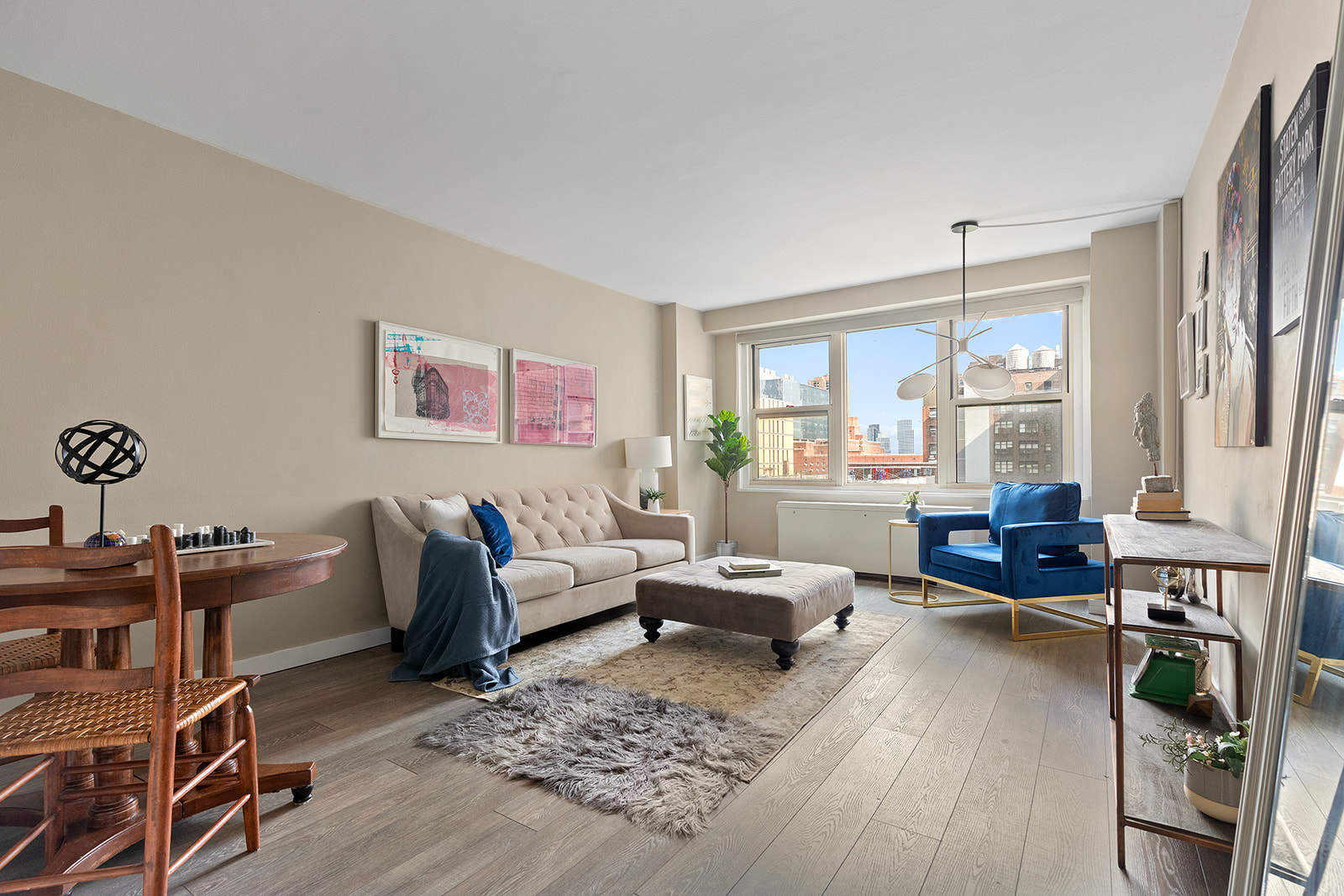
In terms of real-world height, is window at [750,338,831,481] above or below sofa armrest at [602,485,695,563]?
above

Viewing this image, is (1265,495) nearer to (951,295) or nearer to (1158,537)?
(1158,537)

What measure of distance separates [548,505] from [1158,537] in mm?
3523

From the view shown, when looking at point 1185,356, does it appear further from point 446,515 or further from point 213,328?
point 213,328

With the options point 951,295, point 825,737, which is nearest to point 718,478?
point 951,295

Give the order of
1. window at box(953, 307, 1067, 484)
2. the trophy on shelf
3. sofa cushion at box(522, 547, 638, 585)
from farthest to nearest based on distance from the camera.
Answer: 1. window at box(953, 307, 1067, 484)
2. sofa cushion at box(522, 547, 638, 585)
3. the trophy on shelf

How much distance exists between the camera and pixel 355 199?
362 centimetres

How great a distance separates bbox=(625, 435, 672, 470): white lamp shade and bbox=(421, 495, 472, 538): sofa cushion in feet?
6.19

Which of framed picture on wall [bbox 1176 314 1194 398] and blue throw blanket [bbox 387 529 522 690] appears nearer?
blue throw blanket [bbox 387 529 522 690]

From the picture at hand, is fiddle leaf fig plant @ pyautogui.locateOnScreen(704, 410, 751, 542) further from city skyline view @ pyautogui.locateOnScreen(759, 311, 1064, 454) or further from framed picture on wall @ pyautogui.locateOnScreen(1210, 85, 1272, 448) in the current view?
framed picture on wall @ pyautogui.locateOnScreen(1210, 85, 1272, 448)

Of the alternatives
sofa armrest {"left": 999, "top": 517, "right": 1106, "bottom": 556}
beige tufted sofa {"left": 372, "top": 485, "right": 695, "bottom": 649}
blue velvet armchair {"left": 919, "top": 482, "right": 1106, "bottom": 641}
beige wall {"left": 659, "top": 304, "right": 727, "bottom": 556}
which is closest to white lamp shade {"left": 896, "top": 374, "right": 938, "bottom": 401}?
blue velvet armchair {"left": 919, "top": 482, "right": 1106, "bottom": 641}

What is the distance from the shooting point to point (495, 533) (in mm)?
3607

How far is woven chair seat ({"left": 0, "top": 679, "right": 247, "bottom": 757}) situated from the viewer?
131 cm

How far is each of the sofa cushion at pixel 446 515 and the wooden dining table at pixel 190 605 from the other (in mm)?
1445

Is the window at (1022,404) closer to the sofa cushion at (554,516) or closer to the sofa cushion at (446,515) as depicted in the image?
the sofa cushion at (554,516)
